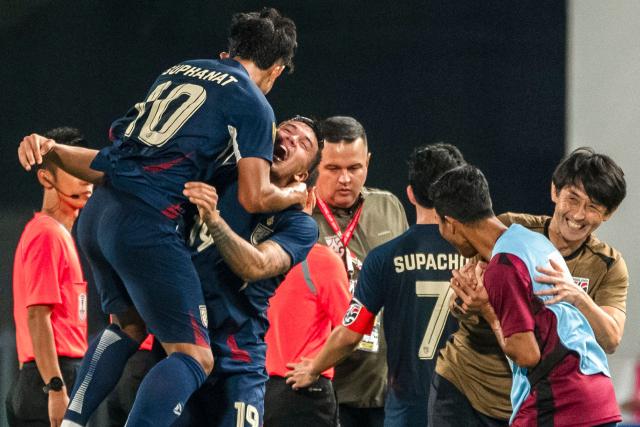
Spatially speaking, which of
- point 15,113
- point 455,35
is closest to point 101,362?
point 15,113

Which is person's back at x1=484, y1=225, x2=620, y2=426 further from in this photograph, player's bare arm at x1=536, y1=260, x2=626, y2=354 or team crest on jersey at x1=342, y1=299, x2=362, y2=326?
team crest on jersey at x1=342, y1=299, x2=362, y2=326

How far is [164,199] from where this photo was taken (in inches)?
135

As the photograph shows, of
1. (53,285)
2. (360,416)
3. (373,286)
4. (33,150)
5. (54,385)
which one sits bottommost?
(360,416)

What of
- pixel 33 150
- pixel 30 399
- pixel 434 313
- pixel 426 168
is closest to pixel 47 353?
pixel 30 399

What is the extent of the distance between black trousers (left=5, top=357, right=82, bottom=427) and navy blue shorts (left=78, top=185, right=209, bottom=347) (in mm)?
1512

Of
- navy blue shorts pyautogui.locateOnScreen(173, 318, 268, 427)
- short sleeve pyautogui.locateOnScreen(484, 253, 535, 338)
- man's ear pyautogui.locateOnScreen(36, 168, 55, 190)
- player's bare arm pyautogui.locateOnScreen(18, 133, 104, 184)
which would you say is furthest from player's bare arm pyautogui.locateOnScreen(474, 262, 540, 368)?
man's ear pyautogui.locateOnScreen(36, 168, 55, 190)

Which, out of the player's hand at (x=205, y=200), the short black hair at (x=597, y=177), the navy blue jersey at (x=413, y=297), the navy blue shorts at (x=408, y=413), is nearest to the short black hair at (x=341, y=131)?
the navy blue jersey at (x=413, y=297)

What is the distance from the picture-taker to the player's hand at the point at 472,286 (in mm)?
3463

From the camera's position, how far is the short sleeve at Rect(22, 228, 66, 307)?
476 cm

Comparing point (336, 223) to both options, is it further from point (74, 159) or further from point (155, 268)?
point (155, 268)

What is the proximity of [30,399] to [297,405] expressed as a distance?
1317 mm

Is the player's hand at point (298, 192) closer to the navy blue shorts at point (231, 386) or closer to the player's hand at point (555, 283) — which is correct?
the navy blue shorts at point (231, 386)

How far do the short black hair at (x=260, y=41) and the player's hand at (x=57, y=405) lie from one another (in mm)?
1691

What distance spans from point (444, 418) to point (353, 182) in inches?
61.5
